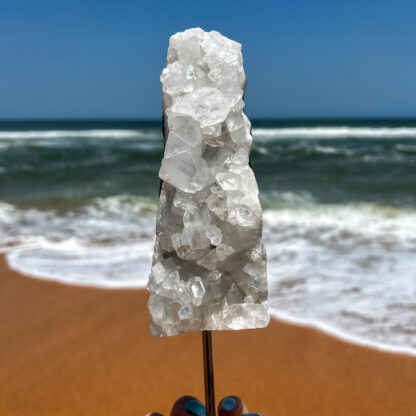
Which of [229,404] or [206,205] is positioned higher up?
[206,205]

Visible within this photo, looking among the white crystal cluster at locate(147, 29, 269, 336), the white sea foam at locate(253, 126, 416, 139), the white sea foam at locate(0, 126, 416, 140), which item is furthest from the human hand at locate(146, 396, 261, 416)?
the white sea foam at locate(0, 126, 416, 140)

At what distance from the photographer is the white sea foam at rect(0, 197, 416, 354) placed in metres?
2.56

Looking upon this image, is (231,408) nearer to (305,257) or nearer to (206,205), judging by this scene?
(206,205)

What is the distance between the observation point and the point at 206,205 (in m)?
0.89

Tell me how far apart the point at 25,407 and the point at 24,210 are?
4.10 meters

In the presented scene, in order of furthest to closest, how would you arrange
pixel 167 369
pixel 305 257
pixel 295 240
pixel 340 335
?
pixel 295 240, pixel 305 257, pixel 340 335, pixel 167 369

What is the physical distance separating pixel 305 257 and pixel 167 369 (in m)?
1.72

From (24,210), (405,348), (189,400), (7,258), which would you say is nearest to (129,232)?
(7,258)

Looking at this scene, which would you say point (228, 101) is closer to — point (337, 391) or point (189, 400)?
point (189, 400)

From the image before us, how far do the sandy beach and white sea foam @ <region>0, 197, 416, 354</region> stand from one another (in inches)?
8.4

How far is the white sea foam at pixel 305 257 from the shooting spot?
2557mm

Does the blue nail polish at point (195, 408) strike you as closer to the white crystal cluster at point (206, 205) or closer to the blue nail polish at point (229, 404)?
the blue nail polish at point (229, 404)

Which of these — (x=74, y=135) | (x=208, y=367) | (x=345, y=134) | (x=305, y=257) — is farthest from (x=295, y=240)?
(x=74, y=135)

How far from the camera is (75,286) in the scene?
298 cm
